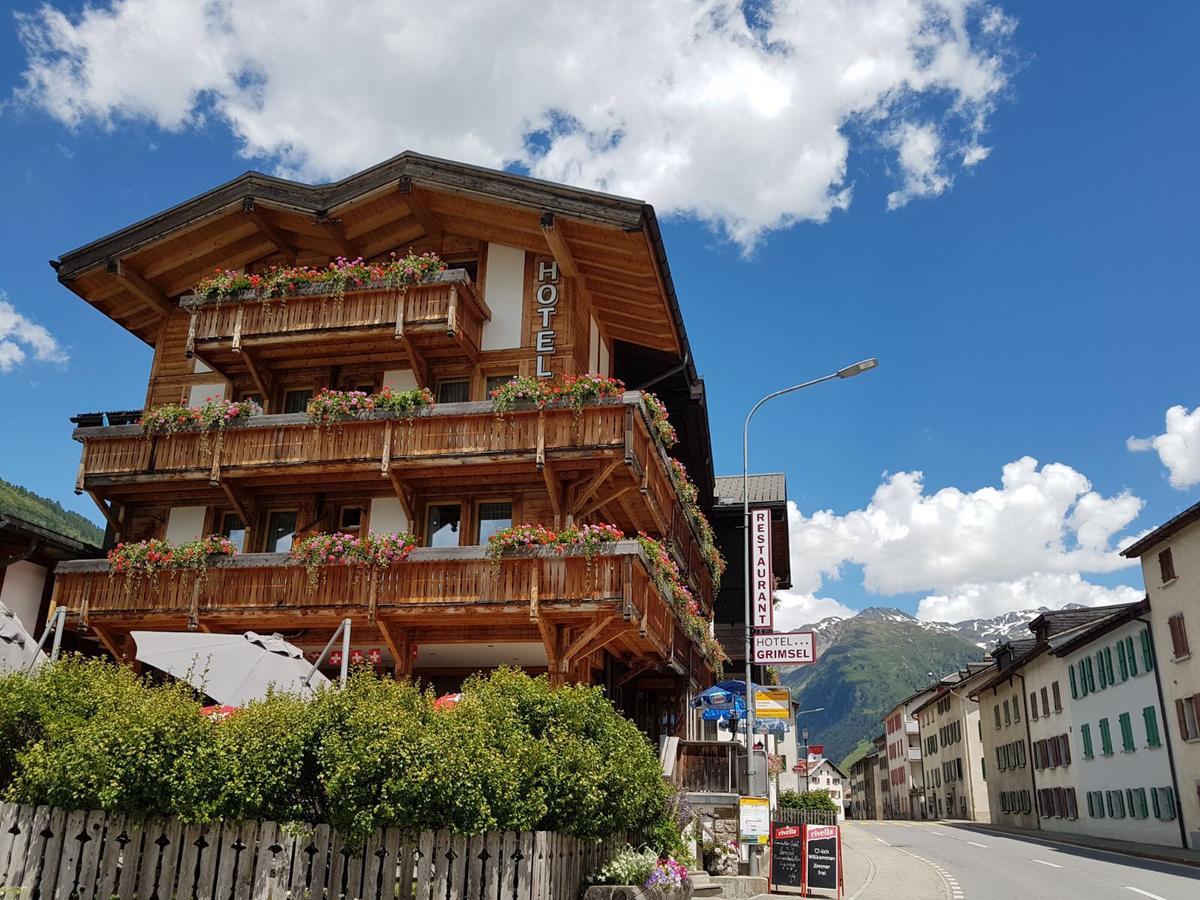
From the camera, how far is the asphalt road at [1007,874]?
59.8 feet

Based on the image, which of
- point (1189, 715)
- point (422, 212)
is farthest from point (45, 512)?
point (1189, 715)

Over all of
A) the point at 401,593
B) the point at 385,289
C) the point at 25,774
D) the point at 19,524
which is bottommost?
the point at 25,774

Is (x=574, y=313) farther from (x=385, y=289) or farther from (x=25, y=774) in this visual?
(x=25, y=774)

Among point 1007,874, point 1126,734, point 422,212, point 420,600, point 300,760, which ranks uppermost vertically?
point 422,212

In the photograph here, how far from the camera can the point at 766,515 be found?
22.1 meters

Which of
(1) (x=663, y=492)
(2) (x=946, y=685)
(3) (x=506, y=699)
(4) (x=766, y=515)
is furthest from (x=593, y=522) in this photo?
(2) (x=946, y=685)

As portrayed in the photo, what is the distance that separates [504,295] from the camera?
23.0 meters

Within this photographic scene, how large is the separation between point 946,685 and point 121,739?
247 feet

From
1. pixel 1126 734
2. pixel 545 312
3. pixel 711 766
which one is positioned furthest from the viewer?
pixel 1126 734

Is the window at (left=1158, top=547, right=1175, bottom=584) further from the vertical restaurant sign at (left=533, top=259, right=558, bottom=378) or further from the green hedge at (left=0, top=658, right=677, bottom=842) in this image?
the green hedge at (left=0, top=658, right=677, bottom=842)

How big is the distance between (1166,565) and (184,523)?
28800 mm

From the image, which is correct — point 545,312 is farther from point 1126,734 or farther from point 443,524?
point 1126,734

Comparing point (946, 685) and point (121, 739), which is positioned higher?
point (946, 685)

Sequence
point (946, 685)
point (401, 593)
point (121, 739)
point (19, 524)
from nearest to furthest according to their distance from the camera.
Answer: point (121, 739), point (401, 593), point (19, 524), point (946, 685)
